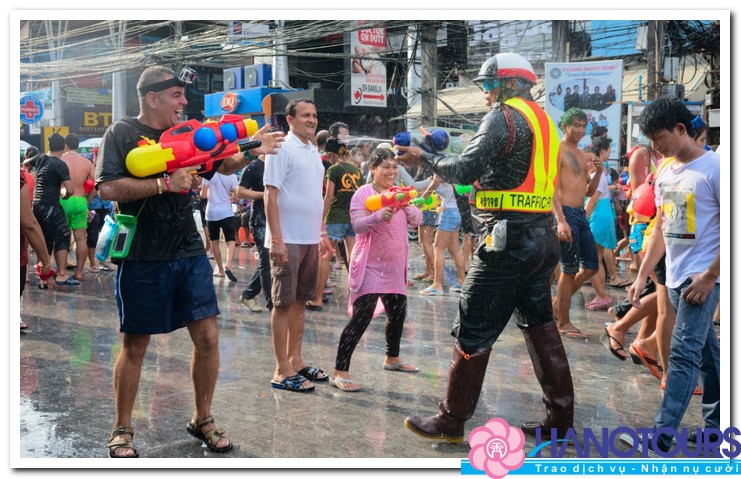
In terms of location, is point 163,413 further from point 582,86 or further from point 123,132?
point 582,86

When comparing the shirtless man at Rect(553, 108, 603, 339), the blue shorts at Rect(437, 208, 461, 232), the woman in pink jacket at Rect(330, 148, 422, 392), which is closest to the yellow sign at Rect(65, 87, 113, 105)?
the blue shorts at Rect(437, 208, 461, 232)

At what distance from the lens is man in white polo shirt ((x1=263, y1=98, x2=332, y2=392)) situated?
5.43 m

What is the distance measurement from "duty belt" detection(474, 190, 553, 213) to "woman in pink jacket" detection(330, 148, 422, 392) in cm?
133

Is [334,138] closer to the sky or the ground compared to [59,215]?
closer to the sky

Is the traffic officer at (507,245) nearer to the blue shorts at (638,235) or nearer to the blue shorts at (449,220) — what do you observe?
the blue shorts at (638,235)

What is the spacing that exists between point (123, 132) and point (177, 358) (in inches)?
107

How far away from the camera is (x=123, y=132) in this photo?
161 inches

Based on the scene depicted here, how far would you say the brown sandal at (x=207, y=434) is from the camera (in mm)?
4211

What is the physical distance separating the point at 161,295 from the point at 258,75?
24.2 meters

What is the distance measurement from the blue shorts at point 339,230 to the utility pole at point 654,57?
7819 mm

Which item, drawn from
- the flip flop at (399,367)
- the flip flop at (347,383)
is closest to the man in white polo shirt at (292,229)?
the flip flop at (347,383)

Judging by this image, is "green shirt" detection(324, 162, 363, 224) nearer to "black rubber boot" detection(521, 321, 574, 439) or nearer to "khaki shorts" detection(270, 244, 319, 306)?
"khaki shorts" detection(270, 244, 319, 306)

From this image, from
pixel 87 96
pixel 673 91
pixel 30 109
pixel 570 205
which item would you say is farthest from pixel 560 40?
pixel 87 96

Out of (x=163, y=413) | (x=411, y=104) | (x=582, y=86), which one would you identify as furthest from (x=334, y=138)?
(x=411, y=104)
